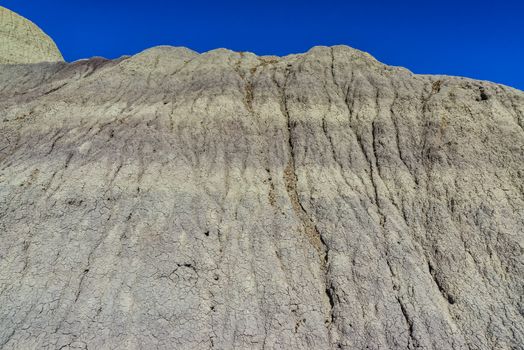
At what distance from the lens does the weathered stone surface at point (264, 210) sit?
14922 millimetres

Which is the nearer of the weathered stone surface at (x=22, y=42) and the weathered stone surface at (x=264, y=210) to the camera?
the weathered stone surface at (x=264, y=210)

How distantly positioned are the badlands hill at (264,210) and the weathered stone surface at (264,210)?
0.07 metres

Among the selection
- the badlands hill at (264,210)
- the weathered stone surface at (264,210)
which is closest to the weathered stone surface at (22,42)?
the badlands hill at (264,210)

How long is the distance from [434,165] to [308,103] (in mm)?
7446

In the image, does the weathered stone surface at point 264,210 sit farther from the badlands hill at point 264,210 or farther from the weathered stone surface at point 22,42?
the weathered stone surface at point 22,42

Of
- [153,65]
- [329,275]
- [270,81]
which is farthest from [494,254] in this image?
[153,65]

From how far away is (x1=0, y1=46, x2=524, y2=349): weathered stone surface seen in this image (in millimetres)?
14922

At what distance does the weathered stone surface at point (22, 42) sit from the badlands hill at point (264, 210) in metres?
26.4

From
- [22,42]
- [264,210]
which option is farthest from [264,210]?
[22,42]

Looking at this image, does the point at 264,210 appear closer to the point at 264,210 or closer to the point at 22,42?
the point at 264,210

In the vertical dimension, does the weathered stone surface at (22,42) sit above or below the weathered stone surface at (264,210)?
above

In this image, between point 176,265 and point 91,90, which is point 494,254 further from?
point 91,90

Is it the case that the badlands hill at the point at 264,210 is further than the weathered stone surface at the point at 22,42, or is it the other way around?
the weathered stone surface at the point at 22,42

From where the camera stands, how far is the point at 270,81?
24812mm
